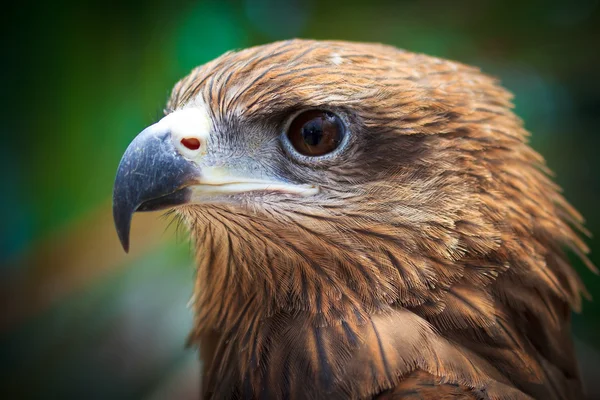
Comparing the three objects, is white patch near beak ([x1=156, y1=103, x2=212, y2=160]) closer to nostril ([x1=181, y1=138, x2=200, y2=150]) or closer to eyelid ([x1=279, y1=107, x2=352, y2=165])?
nostril ([x1=181, y1=138, x2=200, y2=150])

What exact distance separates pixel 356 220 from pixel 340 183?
0.11 meters

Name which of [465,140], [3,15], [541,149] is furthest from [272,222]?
[541,149]

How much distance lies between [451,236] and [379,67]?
50 centimetres

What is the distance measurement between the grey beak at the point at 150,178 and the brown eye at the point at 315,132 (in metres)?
0.28

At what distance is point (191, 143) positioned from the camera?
141 cm

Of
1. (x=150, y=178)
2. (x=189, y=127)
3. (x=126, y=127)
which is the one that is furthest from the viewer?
(x=126, y=127)

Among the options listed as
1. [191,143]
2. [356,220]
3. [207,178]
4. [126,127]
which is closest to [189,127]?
[191,143]

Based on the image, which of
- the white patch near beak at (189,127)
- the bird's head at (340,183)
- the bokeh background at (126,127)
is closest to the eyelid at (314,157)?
the bird's head at (340,183)

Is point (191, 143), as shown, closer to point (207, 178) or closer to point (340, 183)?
point (207, 178)

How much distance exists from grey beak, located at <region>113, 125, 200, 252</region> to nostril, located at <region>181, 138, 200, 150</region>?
4 centimetres

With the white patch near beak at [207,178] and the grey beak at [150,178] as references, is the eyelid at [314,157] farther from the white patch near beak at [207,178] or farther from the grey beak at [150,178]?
the grey beak at [150,178]

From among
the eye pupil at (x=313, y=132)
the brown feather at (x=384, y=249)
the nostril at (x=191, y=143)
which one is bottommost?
the brown feather at (x=384, y=249)

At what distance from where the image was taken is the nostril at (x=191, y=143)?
140 cm

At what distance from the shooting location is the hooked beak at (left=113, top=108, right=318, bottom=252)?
135 cm
